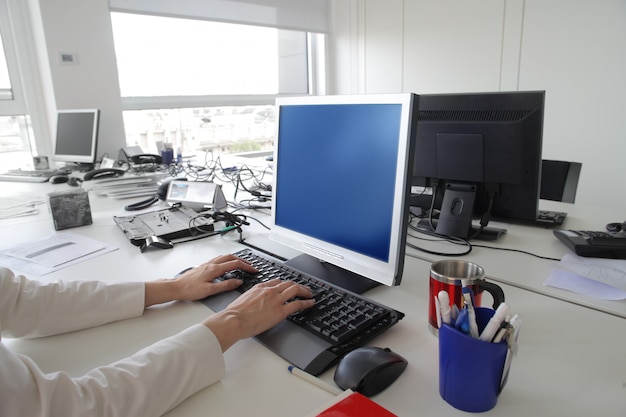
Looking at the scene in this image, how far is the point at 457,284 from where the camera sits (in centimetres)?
72

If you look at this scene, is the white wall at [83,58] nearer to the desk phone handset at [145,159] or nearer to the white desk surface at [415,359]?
the desk phone handset at [145,159]

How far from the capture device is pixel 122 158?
3.10 meters

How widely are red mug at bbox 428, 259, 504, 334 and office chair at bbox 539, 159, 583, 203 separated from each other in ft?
4.23

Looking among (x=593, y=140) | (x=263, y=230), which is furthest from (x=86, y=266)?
(x=593, y=140)

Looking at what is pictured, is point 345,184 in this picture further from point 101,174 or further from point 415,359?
point 101,174

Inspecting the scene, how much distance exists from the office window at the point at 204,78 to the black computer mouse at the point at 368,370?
284 cm

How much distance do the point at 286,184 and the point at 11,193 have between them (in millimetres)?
1887

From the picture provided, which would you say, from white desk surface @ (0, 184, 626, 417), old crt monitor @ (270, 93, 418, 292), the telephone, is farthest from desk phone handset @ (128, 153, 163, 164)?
old crt monitor @ (270, 93, 418, 292)

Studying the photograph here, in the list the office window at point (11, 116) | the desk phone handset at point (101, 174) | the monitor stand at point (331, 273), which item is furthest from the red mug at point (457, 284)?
the office window at point (11, 116)

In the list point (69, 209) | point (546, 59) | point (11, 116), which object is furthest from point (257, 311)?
point (11, 116)

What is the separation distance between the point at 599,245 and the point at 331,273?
72cm

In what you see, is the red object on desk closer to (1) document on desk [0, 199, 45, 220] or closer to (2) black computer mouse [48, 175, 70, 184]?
(1) document on desk [0, 199, 45, 220]

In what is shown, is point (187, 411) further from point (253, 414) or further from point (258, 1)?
point (258, 1)

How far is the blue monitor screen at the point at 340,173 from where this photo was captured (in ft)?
2.76
